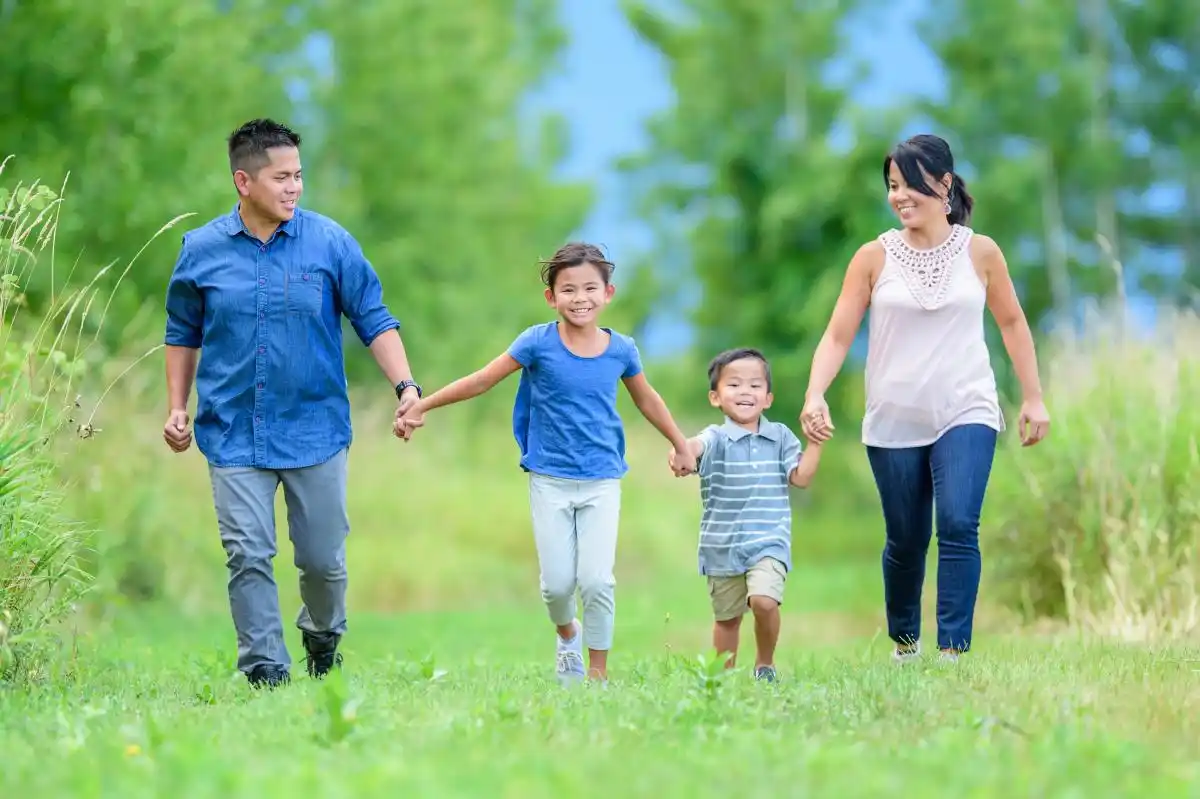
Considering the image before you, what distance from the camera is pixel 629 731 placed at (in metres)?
5.38

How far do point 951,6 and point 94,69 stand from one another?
19.6m

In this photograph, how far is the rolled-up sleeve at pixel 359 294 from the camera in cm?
732

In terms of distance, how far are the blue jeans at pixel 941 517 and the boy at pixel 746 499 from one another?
1.30ft

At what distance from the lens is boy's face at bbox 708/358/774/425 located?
298 inches

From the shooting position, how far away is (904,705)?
5844mm

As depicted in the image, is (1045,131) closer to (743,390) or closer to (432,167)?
(432,167)

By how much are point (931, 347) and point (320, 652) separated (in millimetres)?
3020

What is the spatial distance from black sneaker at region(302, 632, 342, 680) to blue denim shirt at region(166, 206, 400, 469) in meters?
0.83

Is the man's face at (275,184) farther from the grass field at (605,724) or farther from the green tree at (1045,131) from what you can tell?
the green tree at (1045,131)

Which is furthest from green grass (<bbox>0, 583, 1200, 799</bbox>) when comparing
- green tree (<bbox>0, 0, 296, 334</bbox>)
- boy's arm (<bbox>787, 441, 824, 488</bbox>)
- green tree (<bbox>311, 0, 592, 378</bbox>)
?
green tree (<bbox>311, 0, 592, 378</bbox>)

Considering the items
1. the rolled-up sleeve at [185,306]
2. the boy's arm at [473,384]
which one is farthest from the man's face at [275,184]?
the boy's arm at [473,384]

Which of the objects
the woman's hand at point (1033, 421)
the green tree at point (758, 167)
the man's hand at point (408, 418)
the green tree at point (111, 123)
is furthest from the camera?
the green tree at point (758, 167)

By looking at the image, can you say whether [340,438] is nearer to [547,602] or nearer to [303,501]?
[303,501]

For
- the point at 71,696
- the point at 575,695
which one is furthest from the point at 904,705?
the point at 71,696
